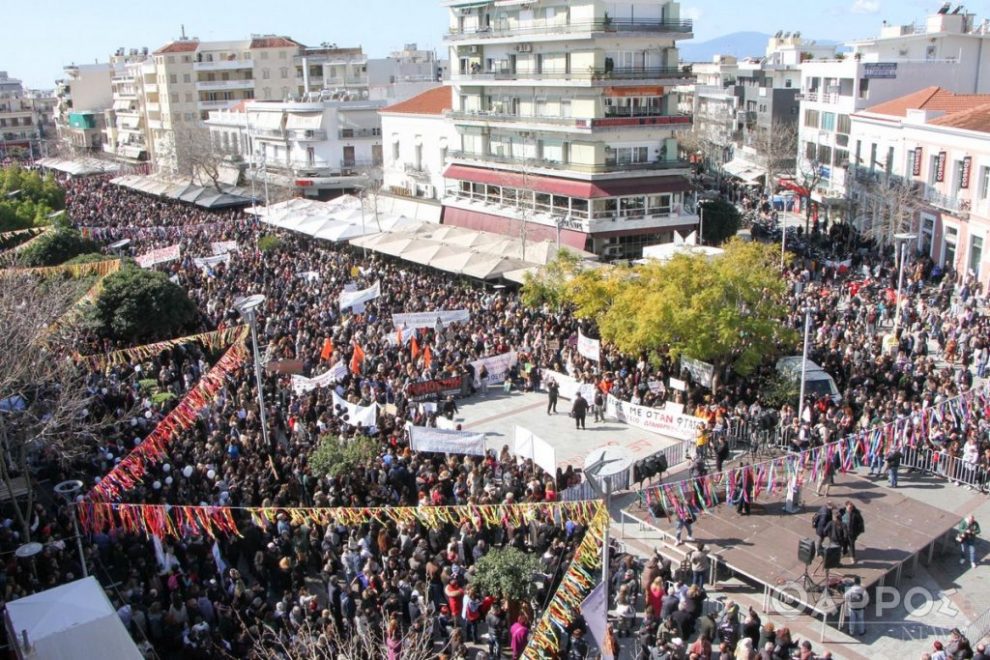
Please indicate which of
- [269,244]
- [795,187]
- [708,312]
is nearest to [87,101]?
[269,244]

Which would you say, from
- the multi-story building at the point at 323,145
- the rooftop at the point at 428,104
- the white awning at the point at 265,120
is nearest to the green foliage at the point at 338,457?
the rooftop at the point at 428,104

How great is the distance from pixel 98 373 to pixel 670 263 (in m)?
16.3

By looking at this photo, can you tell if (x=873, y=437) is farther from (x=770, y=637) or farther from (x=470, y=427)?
(x=470, y=427)

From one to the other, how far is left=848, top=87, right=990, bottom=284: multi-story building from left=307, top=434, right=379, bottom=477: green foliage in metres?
26.6

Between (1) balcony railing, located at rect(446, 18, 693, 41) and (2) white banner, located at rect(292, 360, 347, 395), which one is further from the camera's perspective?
(1) balcony railing, located at rect(446, 18, 693, 41)

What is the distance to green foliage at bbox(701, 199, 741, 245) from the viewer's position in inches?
1777

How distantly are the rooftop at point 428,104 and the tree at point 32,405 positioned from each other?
3606cm

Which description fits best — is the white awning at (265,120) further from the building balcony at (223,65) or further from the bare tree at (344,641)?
the bare tree at (344,641)

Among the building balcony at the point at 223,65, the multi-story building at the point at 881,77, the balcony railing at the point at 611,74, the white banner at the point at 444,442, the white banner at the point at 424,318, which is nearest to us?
the white banner at the point at 444,442

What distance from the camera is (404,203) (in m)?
56.3

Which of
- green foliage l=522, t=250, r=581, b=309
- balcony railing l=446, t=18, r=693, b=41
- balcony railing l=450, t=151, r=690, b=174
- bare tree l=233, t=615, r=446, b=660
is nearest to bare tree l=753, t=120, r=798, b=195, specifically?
balcony railing l=450, t=151, r=690, b=174

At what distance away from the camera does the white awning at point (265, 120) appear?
6788 centimetres

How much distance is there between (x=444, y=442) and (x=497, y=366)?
7.86 meters

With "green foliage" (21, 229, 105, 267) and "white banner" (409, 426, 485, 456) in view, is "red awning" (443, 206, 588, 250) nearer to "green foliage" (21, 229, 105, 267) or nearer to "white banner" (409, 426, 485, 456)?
A: "green foliage" (21, 229, 105, 267)
